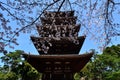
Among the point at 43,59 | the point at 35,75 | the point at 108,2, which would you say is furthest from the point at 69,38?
the point at 35,75

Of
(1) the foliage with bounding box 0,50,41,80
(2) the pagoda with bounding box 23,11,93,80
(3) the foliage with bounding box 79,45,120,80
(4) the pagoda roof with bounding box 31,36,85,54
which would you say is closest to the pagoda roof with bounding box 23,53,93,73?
(2) the pagoda with bounding box 23,11,93,80

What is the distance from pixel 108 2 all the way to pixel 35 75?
119ft

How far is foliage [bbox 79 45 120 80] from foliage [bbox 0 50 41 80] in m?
7.48

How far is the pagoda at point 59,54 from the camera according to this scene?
21844 millimetres

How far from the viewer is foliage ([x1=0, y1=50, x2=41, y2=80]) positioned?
141 feet

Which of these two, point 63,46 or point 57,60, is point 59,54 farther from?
point 63,46

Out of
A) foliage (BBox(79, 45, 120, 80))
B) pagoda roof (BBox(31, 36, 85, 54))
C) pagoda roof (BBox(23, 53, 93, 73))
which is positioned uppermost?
foliage (BBox(79, 45, 120, 80))

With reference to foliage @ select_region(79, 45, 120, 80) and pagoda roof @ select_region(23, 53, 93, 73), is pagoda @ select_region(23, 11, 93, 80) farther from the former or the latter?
foliage @ select_region(79, 45, 120, 80)

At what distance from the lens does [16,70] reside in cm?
4509

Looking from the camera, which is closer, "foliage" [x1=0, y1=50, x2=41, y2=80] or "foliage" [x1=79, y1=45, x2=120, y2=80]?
"foliage" [x1=79, y1=45, x2=120, y2=80]

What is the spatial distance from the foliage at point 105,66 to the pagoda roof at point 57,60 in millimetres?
15167

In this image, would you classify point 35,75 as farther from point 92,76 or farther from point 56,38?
point 56,38

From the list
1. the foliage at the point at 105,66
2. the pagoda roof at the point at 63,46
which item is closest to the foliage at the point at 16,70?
the foliage at the point at 105,66

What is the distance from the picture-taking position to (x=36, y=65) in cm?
2281
